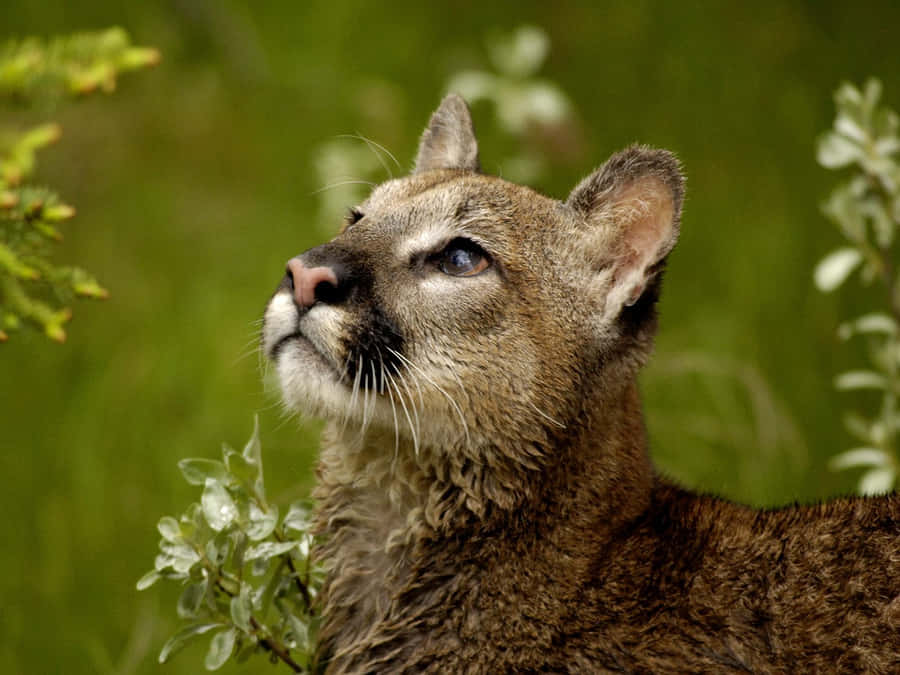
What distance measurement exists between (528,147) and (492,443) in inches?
179

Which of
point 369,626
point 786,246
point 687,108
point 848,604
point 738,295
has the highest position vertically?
point 687,108

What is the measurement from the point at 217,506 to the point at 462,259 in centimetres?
110

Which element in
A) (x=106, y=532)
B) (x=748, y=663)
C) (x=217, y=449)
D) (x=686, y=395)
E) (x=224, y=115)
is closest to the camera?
(x=748, y=663)

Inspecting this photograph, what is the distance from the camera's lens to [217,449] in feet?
19.7

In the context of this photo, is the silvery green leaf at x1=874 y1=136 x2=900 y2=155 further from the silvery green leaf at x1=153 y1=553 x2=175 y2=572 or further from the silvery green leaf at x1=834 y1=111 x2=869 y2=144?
the silvery green leaf at x1=153 y1=553 x2=175 y2=572

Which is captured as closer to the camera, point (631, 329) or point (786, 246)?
point (631, 329)

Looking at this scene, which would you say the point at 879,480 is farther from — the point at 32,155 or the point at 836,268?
the point at 32,155

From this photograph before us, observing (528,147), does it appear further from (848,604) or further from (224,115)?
(848,604)

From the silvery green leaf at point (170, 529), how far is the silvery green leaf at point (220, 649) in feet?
1.11

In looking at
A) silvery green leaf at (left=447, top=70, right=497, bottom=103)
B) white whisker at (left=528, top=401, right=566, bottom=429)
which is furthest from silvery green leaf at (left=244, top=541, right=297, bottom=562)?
silvery green leaf at (left=447, top=70, right=497, bottom=103)

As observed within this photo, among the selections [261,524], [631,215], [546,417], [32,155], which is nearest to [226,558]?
[261,524]

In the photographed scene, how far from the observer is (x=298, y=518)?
3.96 meters

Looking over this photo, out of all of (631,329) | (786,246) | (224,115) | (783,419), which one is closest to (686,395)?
(783,419)

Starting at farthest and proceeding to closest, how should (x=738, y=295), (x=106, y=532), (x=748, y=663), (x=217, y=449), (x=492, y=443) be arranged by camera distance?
(x=738, y=295), (x=217, y=449), (x=106, y=532), (x=492, y=443), (x=748, y=663)
